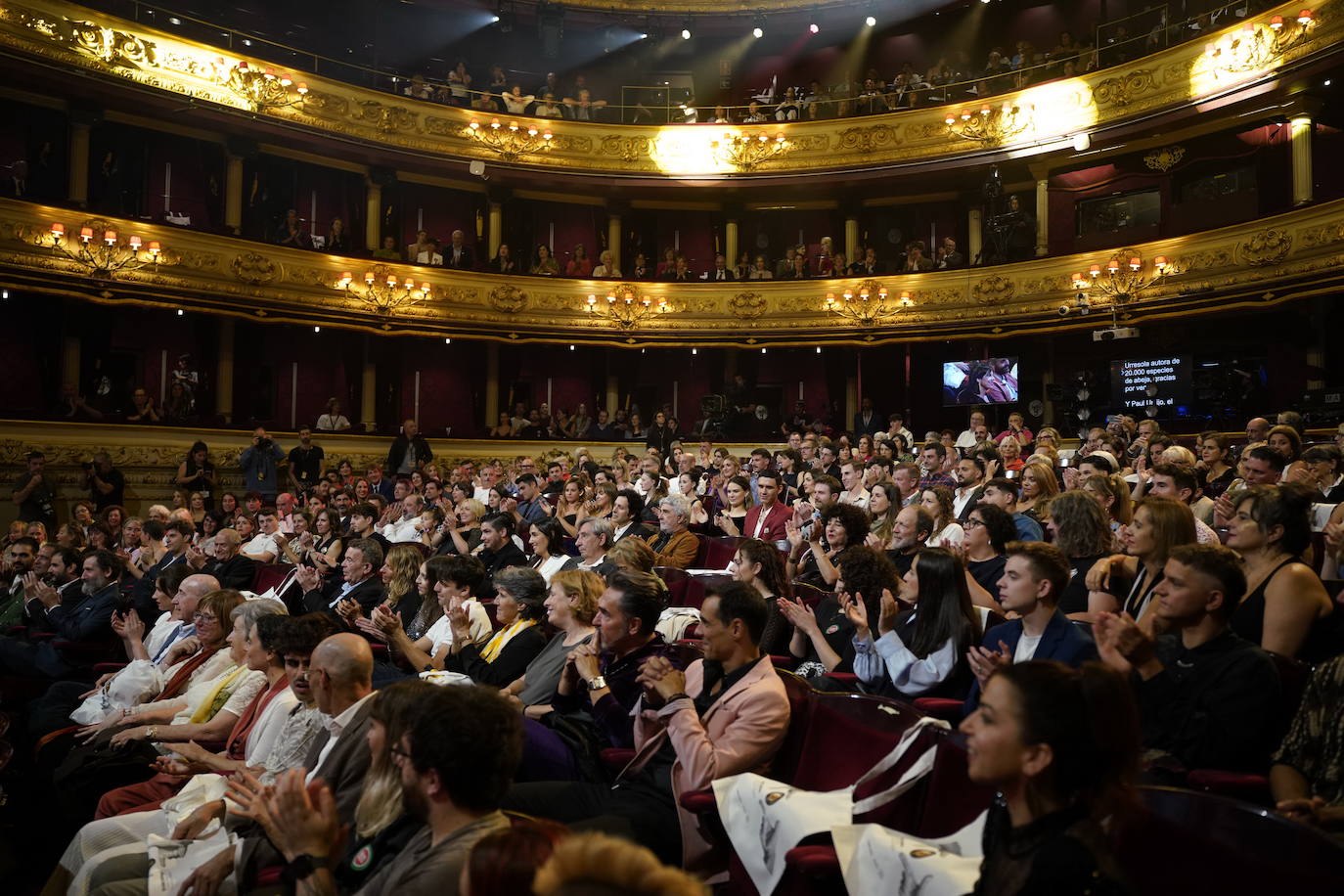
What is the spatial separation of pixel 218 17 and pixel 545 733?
14.7m

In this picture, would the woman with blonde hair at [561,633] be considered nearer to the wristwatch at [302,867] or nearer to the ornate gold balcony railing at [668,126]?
the wristwatch at [302,867]

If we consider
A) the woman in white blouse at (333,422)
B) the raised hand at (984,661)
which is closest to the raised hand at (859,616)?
the raised hand at (984,661)

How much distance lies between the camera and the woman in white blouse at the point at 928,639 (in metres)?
3.11

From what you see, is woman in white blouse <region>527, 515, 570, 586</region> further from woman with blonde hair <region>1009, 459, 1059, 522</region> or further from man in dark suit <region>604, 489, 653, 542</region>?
woman with blonde hair <region>1009, 459, 1059, 522</region>

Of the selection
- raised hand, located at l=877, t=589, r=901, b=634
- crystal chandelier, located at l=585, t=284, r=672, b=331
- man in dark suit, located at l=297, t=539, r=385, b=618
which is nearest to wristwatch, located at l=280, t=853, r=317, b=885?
raised hand, located at l=877, t=589, r=901, b=634

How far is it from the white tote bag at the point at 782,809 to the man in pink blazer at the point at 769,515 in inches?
149

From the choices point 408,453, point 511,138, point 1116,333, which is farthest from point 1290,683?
point 511,138

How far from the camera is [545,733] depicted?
2.94 m

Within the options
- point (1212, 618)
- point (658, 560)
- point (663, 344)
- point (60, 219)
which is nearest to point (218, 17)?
point (60, 219)

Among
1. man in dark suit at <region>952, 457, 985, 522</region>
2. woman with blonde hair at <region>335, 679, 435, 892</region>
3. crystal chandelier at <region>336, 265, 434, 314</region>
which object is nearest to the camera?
woman with blonde hair at <region>335, 679, 435, 892</region>

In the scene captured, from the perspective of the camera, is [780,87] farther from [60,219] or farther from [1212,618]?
[1212,618]

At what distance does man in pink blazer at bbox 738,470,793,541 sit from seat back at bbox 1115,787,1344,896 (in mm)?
4413

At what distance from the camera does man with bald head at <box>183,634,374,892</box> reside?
2.49m

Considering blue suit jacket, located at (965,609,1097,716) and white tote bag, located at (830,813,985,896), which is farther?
blue suit jacket, located at (965,609,1097,716)
